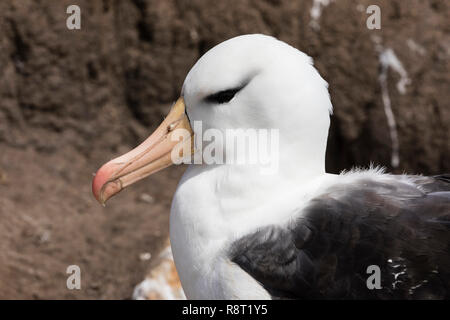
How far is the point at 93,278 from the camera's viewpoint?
5.52 meters

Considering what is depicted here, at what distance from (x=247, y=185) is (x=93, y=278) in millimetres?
2545

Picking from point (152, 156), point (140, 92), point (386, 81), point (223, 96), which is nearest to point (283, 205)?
point (223, 96)

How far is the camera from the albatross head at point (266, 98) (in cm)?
327

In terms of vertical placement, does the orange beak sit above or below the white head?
below

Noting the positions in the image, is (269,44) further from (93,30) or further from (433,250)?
(93,30)

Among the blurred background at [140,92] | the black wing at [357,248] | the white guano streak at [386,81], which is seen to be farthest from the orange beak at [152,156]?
the white guano streak at [386,81]

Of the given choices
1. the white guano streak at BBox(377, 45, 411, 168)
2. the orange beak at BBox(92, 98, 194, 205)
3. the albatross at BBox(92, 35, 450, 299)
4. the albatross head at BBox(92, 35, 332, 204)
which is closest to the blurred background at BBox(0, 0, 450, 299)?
the white guano streak at BBox(377, 45, 411, 168)

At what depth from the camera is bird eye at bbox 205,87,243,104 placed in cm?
335

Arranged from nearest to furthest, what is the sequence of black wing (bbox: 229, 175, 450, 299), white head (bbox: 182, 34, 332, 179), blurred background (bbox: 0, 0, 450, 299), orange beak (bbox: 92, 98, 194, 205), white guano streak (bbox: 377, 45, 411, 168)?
1. black wing (bbox: 229, 175, 450, 299)
2. white head (bbox: 182, 34, 332, 179)
3. orange beak (bbox: 92, 98, 194, 205)
4. blurred background (bbox: 0, 0, 450, 299)
5. white guano streak (bbox: 377, 45, 411, 168)

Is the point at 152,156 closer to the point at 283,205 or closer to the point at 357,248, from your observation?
the point at 283,205

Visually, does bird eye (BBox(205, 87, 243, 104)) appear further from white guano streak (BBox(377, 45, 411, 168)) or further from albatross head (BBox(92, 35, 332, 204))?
white guano streak (BBox(377, 45, 411, 168))

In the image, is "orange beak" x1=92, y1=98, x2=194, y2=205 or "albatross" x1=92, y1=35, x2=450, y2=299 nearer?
"albatross" x1=92, y1=35, x2=450, y2=299

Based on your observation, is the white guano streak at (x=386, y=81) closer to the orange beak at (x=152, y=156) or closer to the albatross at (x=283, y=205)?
the albatross at (x=283, y=205)
